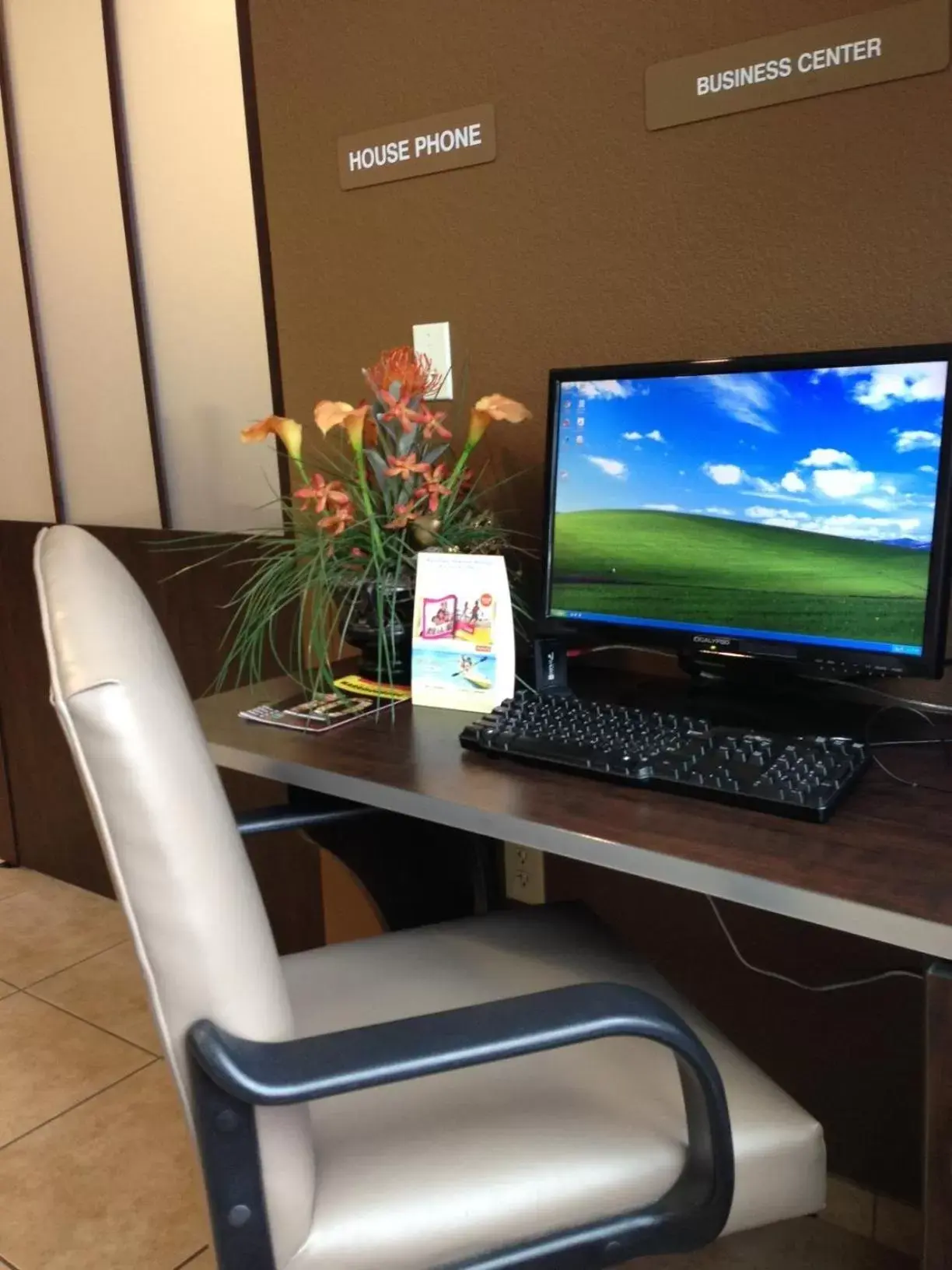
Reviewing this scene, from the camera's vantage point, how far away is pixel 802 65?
140cm

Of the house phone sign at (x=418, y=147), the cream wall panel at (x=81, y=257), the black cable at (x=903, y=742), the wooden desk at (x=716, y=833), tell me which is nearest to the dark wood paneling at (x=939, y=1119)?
the wooden desk at (x=716, y=833)

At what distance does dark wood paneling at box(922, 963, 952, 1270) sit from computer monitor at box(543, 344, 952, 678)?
468 millimetres

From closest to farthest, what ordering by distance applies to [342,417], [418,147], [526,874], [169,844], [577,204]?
[169,844] → [342,417] → [577,204] → [418,147] → [526,874]

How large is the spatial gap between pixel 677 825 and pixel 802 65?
101 cm

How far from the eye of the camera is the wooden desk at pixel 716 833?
859mm

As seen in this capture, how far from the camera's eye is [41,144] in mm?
2490

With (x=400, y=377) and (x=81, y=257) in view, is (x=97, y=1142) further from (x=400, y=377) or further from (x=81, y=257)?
(x=81, y=257)

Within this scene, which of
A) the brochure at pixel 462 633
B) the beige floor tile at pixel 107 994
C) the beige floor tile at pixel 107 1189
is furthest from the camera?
the beige floor tile at pixel 107 994

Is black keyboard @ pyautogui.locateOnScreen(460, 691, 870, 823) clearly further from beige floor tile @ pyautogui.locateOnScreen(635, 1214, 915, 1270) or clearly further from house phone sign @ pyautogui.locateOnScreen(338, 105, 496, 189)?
house phone sign @ pyautogui.locateOnScreen(338, 105, 496, 189)

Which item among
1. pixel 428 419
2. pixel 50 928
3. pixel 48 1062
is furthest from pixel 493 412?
pixel 50 928

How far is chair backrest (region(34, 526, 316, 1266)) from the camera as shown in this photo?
2.45 ft

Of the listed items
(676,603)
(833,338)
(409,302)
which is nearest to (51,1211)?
(676,603)

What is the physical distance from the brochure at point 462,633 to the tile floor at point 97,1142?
2.12ft

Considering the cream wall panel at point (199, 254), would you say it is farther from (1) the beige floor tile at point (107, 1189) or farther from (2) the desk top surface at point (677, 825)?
(1) the beige floor tile at point (107, 1189)
